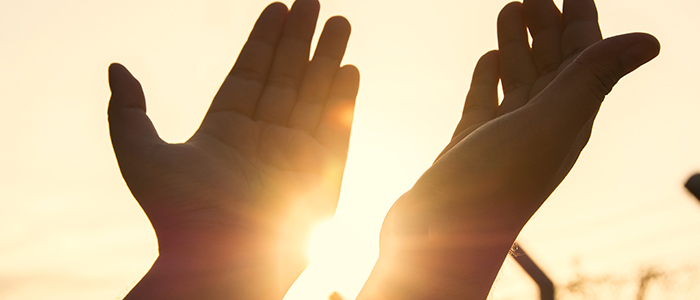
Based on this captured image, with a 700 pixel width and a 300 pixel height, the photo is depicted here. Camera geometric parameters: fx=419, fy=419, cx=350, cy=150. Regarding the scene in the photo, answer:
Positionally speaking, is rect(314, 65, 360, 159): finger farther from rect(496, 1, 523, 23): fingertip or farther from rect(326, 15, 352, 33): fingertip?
rect(496, 1, 523, 23): fingertip

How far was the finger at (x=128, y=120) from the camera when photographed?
266 centimetres

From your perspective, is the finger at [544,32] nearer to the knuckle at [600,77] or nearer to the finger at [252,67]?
the knuckle at [600,77]

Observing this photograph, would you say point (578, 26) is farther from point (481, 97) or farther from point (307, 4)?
point (307, 4)

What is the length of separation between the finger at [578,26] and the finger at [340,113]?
70.8 inches

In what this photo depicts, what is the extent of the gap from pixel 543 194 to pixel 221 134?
2291 mm

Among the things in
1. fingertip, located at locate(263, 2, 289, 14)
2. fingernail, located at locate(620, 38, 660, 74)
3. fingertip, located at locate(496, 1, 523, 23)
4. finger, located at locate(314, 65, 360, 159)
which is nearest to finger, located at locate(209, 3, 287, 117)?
fingertip, located at locate(263, 2, 289, 14)

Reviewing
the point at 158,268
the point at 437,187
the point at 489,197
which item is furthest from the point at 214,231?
the point at 489,197

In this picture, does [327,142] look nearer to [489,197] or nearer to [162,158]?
[162,158]

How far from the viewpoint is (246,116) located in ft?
11.6

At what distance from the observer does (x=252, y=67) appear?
12.5 ft

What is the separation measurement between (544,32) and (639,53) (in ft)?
4.74

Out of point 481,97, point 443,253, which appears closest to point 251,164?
point 443,253

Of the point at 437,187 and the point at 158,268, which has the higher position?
the point at 437,187

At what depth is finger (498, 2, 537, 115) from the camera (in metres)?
3.39
